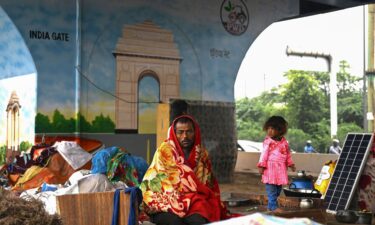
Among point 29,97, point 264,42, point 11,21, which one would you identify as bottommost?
point 29,97

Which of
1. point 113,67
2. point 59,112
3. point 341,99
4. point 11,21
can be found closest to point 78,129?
point 59,112

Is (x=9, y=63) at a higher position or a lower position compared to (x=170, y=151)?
higher

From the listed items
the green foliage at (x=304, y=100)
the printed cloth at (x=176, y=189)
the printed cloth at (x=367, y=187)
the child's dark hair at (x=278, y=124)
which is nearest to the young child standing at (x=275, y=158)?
the child's dark hair at (x=278, y=124)

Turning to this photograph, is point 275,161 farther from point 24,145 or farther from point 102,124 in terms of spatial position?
point 24,145

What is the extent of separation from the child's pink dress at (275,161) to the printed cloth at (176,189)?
215 cm

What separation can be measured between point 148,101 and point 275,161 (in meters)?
4.55

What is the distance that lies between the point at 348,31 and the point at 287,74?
4.44 m

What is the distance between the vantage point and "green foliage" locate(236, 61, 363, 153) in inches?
1282

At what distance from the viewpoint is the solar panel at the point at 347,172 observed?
5.38 meters

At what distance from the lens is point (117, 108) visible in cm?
1093

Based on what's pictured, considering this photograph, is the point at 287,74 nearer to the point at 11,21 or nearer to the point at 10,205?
the point at 11,21

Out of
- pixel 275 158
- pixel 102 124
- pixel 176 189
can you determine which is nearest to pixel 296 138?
pixel 102 124

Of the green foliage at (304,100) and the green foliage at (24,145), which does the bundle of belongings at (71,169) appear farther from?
the green foliage at (304,100)

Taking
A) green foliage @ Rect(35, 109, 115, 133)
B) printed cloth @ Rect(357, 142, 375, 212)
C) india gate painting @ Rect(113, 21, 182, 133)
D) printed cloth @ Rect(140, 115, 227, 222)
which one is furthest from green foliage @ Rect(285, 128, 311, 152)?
printed cloth @ Rect(140, 115, 227, 222)
